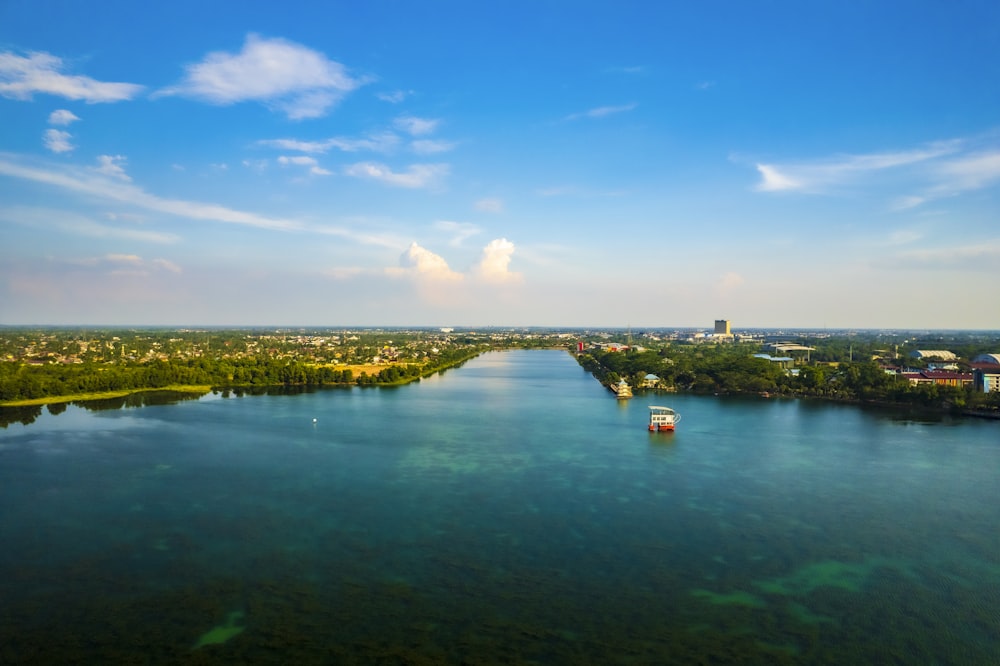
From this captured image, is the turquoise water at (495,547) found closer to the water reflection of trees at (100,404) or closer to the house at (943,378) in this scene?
the water reflection of trees at (100,404)

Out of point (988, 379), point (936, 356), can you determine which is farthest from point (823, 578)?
point (936, 356)

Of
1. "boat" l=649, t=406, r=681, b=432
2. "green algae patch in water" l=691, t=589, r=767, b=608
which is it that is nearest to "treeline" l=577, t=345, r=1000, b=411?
"boat" l=649, t=406, r=681, b=432

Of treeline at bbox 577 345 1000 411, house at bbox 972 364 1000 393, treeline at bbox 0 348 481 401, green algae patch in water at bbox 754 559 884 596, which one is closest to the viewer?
green algae patch in water at bbox 754 559 884 596

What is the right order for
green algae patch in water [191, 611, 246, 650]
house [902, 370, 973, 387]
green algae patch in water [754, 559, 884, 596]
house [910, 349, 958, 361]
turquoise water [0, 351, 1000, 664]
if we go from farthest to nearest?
house [910, 349, 958, 361] < house [902, 370, 973, 387] < green algae patch in water [754, 559, 884, 596] < turquoise water [0, 351, 1000, 664] < green algae patch in water [191, 611, 246, 650]

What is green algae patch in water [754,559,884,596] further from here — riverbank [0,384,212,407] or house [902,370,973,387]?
riverbank [0,384,212,407]

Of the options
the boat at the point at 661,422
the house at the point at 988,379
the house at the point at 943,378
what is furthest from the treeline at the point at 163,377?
the house at the point at 988,379

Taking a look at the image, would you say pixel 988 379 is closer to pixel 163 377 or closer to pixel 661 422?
pixel 661 422
